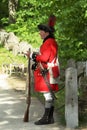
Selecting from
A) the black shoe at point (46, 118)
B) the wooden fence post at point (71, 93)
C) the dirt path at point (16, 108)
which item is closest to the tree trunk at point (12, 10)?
the dirt path at point (16, 108)

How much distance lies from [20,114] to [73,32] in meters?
3.10

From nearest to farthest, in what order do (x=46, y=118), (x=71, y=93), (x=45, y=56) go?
(x=71, y=93)
(x=45, y=56)
(x=46, y=118)

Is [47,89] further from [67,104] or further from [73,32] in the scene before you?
[73,32]

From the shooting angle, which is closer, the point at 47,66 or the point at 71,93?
the point at 71,93

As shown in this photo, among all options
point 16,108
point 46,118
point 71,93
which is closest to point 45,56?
point 71,93

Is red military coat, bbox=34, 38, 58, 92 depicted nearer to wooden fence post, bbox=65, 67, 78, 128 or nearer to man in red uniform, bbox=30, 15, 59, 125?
man in red uniform, bbox=30, 15, 59, 125

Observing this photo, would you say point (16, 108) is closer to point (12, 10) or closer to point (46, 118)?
point (46, 118)

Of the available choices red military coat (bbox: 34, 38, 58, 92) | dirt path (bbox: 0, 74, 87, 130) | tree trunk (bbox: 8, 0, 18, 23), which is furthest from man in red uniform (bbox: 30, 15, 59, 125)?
tree trunk (bbox: 8, 0, 18, 23)

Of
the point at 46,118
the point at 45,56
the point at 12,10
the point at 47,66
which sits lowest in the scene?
the point at 46,118

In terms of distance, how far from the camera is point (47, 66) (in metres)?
7.39

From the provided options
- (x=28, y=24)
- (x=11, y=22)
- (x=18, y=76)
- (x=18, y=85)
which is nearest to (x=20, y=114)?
(x=18, y=85)

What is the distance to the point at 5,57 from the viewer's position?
1889cm

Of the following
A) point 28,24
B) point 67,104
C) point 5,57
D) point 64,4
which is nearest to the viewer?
point 67,104

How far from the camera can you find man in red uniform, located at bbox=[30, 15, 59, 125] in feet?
24.1
